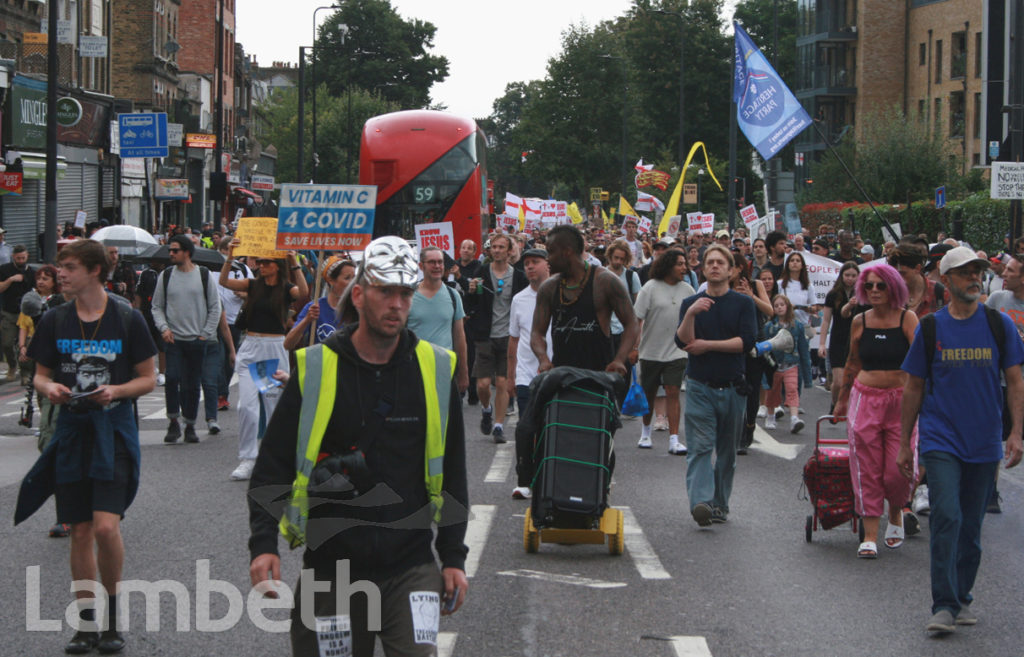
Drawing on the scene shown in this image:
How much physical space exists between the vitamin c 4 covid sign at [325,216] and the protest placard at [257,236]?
190mm

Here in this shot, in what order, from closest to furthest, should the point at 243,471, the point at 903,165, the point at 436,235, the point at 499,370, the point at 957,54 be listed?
the point at 243,471
the point at 499,370
the point at 436,235
the point at 903,165
the point at 957,54

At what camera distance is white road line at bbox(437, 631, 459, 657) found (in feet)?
20.2

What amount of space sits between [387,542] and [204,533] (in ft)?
16.9

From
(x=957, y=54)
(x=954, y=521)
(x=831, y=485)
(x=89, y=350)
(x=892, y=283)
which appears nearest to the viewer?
(x=89, y=350)

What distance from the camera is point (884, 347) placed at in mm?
8445

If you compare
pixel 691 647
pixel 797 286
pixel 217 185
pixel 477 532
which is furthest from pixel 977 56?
pixel 691 647

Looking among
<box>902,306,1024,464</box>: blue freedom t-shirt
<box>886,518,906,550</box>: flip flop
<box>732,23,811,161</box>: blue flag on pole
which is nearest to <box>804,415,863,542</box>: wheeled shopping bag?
<box>886,518,906,550</box>: flip flop

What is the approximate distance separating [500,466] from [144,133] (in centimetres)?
1472

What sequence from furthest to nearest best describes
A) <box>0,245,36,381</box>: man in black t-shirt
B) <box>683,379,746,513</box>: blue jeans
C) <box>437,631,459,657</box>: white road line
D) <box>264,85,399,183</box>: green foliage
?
<box>264,85,399,183</box>: green foliage < <box>0,245,36,381</box>: man in black t-shirt < <box>683,379,746,513</box>: blue jeans < <box>437,631,459,657</box>: white road line

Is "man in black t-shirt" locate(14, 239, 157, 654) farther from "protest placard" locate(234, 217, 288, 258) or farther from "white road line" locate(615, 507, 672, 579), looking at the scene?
"protest placard" locate(234, 217, 288, 258)

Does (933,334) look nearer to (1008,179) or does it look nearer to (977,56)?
(1008,179)

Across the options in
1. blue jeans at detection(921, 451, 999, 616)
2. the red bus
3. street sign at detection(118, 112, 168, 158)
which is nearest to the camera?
blue jeans at detection(921, 451, 999, 616)

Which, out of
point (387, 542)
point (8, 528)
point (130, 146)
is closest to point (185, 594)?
point (8, 528)

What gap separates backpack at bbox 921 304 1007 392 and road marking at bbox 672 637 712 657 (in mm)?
1710
